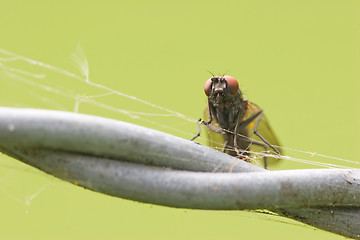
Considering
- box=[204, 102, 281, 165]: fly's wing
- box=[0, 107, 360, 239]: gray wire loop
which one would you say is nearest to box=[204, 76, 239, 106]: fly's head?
box=[204, 102, 281, 165]: fly's wing

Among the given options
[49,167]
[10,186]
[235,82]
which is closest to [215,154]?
A: [49,167]

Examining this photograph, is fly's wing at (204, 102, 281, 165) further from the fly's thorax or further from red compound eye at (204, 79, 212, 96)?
red compound eye at (204, 79, 212, 96)

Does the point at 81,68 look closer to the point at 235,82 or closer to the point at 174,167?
the point at 174,167

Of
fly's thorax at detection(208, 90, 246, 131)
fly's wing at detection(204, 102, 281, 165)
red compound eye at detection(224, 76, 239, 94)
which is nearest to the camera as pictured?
red compound eye at detection(224, 76, 239, 94)

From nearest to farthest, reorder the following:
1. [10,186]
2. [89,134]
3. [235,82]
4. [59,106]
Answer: [89,134] → [59,106] → [10,186] → [235,82]

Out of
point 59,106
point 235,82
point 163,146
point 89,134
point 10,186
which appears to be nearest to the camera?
point 89,134

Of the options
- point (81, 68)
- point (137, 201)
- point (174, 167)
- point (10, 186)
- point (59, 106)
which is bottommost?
point (10, 186)

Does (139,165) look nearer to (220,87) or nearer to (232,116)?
(220,87)

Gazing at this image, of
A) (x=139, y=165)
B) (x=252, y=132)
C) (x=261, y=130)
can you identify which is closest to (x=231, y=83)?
(x=252, y=132)
